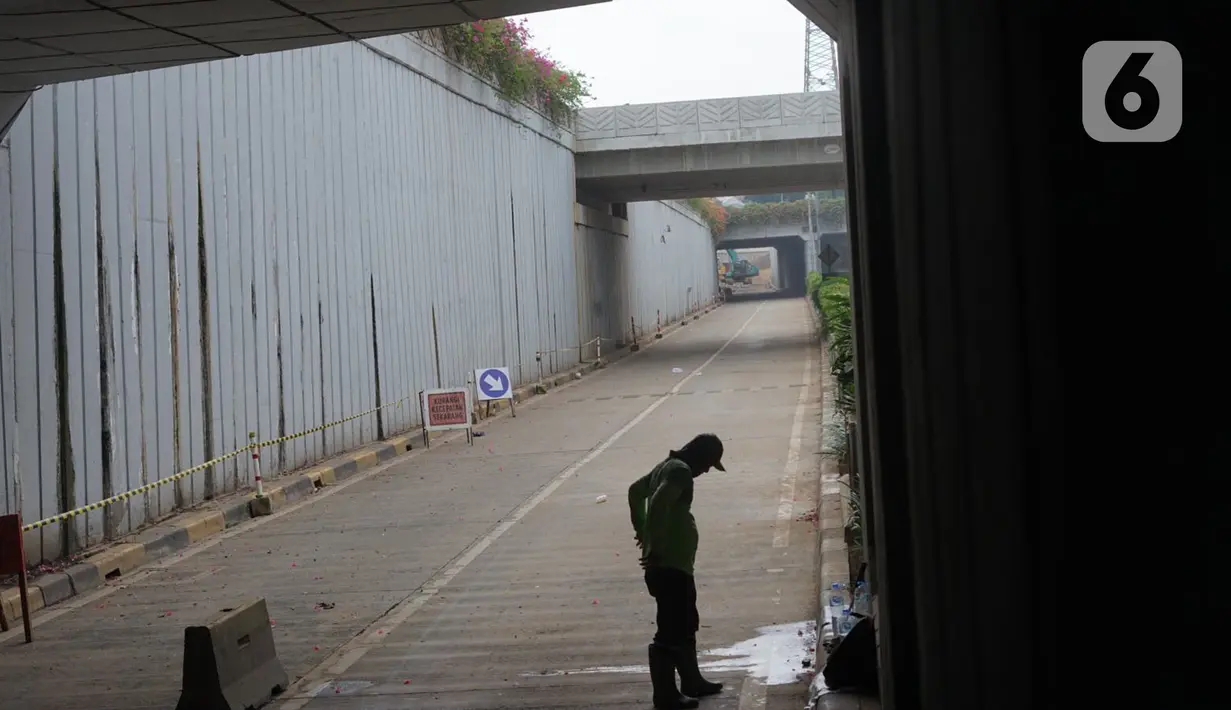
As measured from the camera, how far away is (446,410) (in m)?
21.2

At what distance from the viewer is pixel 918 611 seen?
3.72 metres

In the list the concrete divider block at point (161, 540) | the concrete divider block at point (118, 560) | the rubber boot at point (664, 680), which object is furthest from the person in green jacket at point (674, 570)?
the concrete divider block at point (161, 540)

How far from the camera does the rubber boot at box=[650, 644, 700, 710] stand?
273 inches

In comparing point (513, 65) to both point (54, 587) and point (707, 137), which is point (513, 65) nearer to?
point (707, 137)

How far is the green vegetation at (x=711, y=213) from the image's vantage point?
235 ft

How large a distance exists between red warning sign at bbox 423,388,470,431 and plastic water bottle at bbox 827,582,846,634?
1273 centimetres

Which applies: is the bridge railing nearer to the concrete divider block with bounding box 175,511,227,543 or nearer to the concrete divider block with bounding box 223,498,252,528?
the concrete divider block with bounding box 223,498,252,528

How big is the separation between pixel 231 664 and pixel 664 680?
2.51 meters

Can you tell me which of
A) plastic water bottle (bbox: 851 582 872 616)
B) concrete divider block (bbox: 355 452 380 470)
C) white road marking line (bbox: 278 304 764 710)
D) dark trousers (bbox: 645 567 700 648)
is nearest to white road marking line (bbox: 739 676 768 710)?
dark trousers (bbox: 645 567 700 648)

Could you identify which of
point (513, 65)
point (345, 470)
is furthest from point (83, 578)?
point (513, 65)

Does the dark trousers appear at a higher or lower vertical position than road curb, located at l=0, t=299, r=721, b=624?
higher

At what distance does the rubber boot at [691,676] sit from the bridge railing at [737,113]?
30392 mm

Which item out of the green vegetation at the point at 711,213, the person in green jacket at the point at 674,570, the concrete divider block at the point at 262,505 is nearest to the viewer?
the person in green jacket at the point at 674,570

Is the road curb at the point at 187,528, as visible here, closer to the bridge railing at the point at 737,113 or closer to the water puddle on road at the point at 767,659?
the water puddle on road at the point at 767,659
